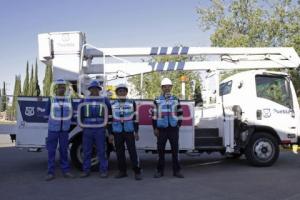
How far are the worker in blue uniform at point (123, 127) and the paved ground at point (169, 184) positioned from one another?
0.40 meters

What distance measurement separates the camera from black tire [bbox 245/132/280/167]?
10.8 metres

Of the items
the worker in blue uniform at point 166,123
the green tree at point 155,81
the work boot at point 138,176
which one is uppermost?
the green tree at point 155,81

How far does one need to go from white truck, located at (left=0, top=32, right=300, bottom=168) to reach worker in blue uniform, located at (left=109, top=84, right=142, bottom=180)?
0.55 meters

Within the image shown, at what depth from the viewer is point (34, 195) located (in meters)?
7.64

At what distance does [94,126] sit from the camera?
371 inches

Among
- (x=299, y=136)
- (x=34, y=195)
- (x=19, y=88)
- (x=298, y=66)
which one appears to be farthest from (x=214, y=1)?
(x=19, y=88)

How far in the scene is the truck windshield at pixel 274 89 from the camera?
A: 11.0 meters

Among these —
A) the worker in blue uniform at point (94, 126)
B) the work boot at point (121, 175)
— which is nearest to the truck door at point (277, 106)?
the work boot at point (121, 175)

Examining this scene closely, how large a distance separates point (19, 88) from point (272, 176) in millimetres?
79561

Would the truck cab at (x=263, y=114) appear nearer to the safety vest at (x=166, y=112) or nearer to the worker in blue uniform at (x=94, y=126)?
the safety vest at (x=166, y=112)

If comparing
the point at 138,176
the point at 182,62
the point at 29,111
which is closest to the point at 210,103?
the point at 182,62

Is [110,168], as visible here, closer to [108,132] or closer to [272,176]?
[108,132]

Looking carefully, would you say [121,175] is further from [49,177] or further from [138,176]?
[49,177]

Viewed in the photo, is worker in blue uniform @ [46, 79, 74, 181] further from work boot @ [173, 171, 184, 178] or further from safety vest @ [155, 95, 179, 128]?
work boot @ [173, 171, 184, 178]
